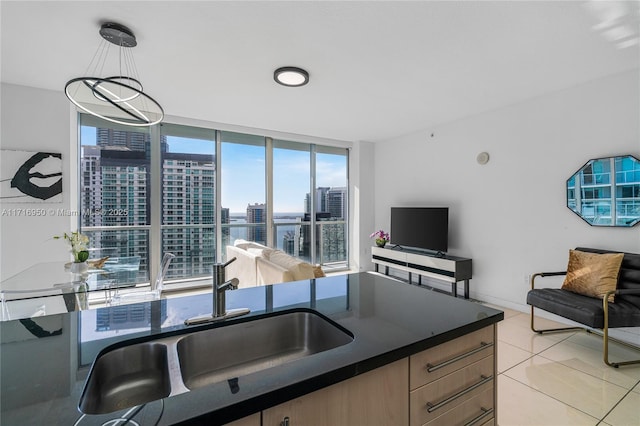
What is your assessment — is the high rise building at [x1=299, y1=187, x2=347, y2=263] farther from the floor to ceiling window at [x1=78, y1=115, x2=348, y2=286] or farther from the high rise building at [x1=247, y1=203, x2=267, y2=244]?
the high rise building at [x1=247, y1=203, x2=267, y2=244]

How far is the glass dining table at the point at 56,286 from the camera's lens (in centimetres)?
223

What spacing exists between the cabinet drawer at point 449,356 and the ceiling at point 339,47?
204cm

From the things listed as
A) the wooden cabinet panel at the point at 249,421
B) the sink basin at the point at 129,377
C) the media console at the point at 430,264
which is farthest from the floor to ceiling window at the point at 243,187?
the wooden cabinet panel at the point at 249,421

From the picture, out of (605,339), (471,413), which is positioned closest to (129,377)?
(471,413)

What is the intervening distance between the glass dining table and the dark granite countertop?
140 centimetres

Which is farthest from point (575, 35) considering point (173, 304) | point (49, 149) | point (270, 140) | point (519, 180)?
point (49, 149)

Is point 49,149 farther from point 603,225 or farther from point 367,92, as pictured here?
point 603,225

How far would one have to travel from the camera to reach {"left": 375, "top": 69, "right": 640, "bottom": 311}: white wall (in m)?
2.96

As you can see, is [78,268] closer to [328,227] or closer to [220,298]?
[220,298]

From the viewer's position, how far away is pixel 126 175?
428 centimetres

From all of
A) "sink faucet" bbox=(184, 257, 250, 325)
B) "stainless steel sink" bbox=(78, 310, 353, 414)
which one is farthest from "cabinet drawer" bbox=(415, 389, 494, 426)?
"sink faucet" bbox=(184, 257, 250, 325)

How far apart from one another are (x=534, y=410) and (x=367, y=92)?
3226mm

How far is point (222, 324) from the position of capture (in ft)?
3.78

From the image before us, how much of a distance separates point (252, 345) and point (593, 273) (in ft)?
10.5
